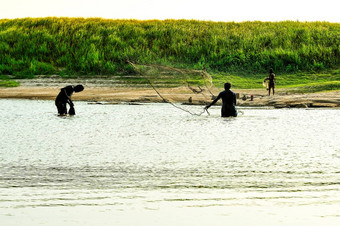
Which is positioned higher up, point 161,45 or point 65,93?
point 161,45

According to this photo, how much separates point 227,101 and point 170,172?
30.8 ft

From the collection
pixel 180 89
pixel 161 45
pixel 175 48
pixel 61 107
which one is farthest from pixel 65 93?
pixel 161 45

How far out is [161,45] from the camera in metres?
44.1

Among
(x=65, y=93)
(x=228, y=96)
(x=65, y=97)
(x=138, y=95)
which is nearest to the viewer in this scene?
(x=228, y=96)

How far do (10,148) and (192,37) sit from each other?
3333cm

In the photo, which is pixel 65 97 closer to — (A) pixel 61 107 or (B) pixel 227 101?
(A) pixel 61 107

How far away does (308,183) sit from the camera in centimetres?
896

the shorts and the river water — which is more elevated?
the shorts

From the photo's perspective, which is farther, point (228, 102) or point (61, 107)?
point (61, 107)

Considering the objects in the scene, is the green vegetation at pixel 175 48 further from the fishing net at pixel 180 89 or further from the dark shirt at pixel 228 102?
the dark shirt at pixel 228 102

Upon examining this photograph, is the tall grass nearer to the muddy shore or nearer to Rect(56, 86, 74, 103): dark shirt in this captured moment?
the muddy shore

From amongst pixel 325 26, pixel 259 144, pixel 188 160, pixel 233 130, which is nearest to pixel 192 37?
pixel 325 26

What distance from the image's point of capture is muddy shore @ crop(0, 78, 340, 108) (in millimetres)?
26516

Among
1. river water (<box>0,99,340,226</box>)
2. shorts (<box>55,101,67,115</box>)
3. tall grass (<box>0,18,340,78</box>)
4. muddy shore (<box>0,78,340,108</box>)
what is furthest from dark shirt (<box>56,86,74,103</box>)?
tall grass (<box>0,18,340,78</box>)
